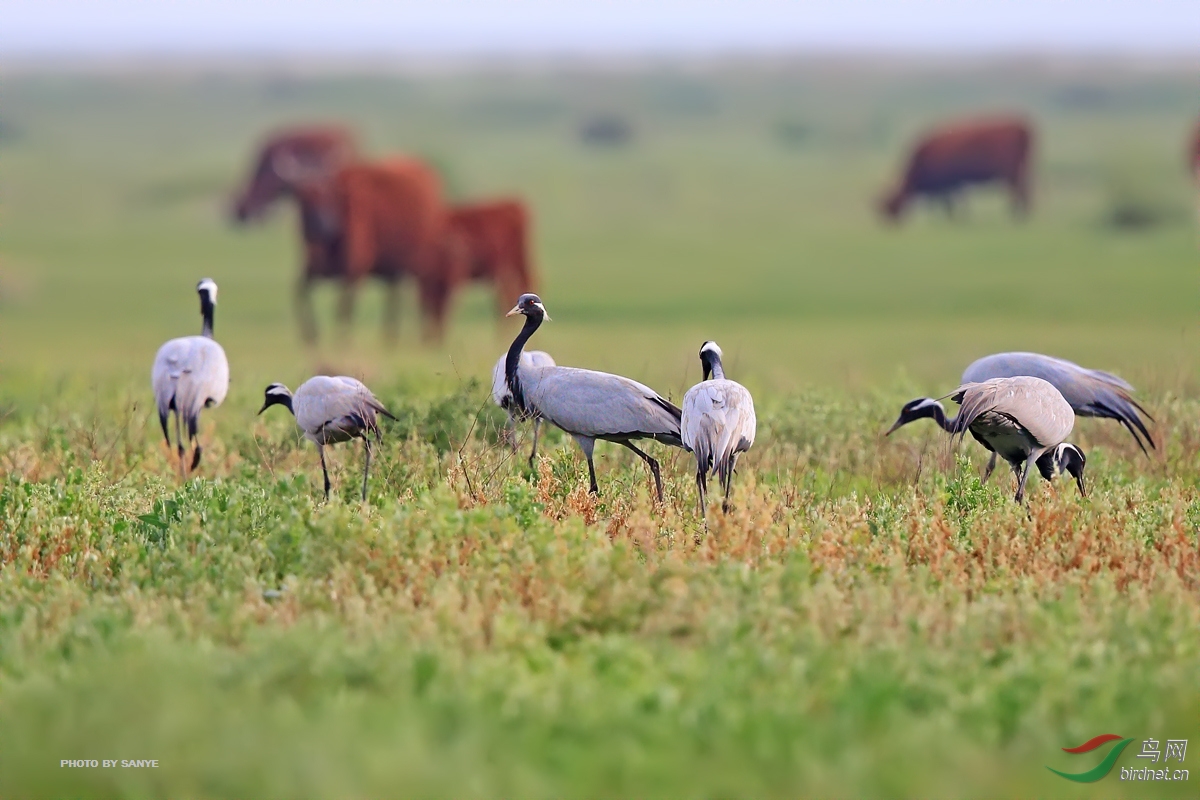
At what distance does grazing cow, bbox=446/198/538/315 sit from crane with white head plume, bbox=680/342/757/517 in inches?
905

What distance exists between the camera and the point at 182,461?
960 centimetres

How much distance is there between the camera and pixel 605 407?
8.43 metres

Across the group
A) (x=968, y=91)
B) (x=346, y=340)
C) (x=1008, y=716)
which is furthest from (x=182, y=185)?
(x=1008, y=716)

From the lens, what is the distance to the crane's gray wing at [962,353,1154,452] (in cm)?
922

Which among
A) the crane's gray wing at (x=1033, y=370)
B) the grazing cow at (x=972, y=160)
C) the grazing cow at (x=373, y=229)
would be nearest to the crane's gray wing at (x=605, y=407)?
the crane's gray wing at (x=1033, y=370)

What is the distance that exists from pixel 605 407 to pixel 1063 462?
2747mm

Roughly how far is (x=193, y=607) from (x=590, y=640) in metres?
1.82

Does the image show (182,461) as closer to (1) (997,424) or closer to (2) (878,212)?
(1) (997,424)

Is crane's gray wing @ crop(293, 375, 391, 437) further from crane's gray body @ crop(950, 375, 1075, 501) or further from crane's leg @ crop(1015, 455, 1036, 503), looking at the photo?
crane's leg @ crop(1015, 455, 1036, 503)

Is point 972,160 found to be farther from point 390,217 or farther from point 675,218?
point 390,217

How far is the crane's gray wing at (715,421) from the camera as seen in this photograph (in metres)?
7.93

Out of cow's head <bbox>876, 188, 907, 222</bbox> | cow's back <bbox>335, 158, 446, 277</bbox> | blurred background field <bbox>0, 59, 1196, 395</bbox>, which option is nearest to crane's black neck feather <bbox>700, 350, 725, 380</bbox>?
blurred background field <bbox>0, 59, 1196, 395</bbox>

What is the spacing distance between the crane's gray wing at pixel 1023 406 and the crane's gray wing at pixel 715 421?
115 centimetres

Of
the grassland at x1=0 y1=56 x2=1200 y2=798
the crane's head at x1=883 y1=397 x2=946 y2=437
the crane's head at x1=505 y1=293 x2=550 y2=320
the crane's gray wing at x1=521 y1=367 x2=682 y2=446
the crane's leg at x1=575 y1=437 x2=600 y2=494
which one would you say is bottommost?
the grassland at x1=0 y1=56 x2=1200 y2=798
